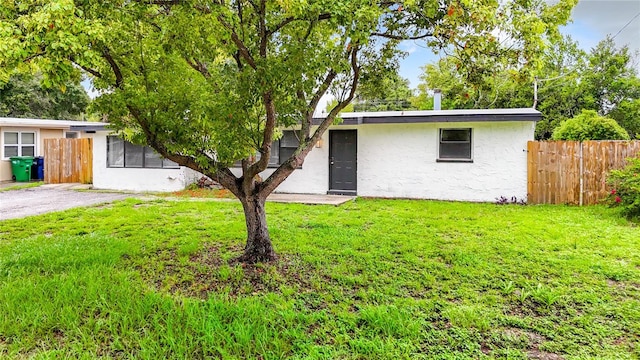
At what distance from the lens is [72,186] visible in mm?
14133

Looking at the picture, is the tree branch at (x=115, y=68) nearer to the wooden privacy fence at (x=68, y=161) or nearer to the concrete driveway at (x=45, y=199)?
the concrete driveway at (x=45, y=199)

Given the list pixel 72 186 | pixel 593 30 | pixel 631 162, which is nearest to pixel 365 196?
pixel 631 162

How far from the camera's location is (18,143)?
1681cm

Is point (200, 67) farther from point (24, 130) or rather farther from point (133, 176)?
point (24, 130)

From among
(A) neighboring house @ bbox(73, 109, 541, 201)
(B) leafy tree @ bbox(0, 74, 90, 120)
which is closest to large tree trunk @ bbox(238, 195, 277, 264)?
(A) neighboring house @ bbox(73, 109, 541, 201)

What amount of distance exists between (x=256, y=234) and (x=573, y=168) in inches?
342

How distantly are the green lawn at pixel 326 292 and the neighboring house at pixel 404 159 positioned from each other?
3442 millimetres

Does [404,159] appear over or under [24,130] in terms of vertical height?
under

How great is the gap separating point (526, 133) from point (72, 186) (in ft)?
48.9

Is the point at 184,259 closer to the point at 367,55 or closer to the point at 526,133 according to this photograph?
the point at 367,55

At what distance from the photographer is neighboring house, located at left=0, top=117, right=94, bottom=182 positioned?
1617cm

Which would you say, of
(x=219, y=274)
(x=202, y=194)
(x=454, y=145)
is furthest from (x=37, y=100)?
(x=219, y=274)

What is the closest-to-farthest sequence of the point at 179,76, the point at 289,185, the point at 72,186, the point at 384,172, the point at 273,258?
the point at 179,76 → the point at 273,258 → the point at 384,172 → the point at 289,185 → the point at 72,186

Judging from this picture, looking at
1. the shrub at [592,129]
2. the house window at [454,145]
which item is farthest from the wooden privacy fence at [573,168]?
the shrub at [592,129]
